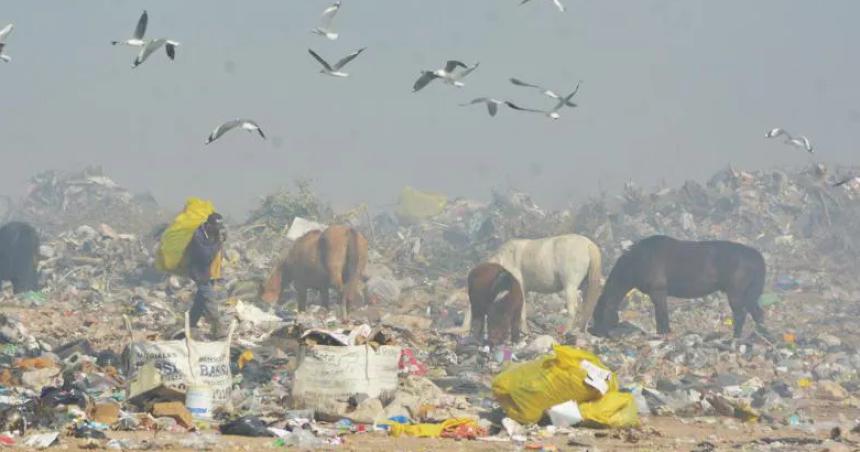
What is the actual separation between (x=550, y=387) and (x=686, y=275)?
10.0 meters

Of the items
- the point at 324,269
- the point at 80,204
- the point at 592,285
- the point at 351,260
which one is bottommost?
the point at 592,285

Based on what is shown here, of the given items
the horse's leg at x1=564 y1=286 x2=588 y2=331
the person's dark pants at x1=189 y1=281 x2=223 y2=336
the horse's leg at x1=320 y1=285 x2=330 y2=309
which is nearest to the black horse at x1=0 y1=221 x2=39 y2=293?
the horse's leg at x1=320 y1=285 x2=330 y2=309

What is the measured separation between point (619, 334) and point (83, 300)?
26.3 feet

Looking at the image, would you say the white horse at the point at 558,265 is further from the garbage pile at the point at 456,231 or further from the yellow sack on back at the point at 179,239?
the yellow sack on back at the point at 179,239

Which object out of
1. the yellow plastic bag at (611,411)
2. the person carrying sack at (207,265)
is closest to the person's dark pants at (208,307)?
the person carrying sack at (207,265)

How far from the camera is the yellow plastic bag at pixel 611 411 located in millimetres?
8453

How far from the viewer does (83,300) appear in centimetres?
1736

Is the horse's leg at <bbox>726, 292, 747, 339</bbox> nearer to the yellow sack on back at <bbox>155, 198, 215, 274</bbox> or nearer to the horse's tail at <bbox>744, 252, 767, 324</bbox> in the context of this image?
the horse's tail at <bbox>744, 252, 767, 324</bbox>

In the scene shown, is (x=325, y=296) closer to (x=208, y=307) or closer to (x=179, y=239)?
(x=179, y=239)

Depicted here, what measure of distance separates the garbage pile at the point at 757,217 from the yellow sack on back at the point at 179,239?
11.4 metres

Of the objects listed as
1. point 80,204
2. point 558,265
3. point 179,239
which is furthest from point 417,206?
point 179,239

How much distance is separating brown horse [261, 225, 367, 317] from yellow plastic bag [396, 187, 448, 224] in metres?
12.0

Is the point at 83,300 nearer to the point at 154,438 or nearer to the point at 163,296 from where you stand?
the point at 163,296

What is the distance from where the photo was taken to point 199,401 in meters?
8.46
